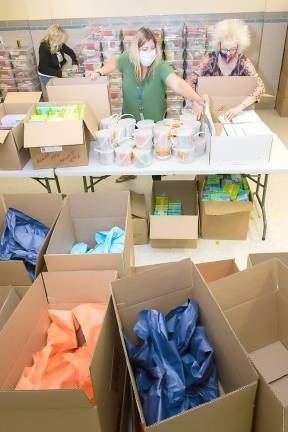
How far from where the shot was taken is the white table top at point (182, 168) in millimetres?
2195

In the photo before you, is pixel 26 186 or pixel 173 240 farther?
pixel 26 186

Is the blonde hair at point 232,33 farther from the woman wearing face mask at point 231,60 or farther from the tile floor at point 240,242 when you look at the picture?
the tile floor at point 240,242

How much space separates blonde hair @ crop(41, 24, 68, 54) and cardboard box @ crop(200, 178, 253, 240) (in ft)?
9.38

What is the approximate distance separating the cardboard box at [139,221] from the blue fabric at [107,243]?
2.12ft

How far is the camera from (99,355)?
3.57 feet

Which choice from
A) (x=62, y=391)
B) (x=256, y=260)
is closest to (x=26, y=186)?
(x=256, y=260)

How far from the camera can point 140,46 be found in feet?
8.04

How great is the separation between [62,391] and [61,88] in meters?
2.31

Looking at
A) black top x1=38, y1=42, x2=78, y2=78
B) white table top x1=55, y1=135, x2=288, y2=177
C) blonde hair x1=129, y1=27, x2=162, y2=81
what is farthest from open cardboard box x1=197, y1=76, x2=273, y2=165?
black top x1=38, y1=42, x2=78, y2=78

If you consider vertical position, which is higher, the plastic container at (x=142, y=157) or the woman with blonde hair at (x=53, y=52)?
the woman with blonde hair at (x=53, y=52)

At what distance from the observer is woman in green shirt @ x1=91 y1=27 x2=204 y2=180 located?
2467 millimetres

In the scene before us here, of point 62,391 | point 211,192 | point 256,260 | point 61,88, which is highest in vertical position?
point 61,88

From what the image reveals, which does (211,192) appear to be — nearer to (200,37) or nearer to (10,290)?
(10,290)

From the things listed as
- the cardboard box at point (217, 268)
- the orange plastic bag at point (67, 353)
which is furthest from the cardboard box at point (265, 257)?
the orange plastic bag at point (67, 353)
